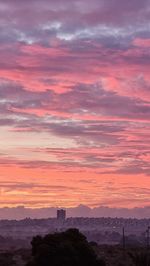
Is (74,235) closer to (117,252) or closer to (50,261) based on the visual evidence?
(50,261)

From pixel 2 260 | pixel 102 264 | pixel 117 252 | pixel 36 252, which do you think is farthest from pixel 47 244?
pixel 117 252

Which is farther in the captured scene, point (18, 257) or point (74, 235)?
point (18, 257)

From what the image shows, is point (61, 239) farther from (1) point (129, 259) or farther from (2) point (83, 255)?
(1) point (129, 259)

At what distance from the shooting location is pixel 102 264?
201ft

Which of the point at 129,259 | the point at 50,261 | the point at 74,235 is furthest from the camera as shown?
the point at 129,259

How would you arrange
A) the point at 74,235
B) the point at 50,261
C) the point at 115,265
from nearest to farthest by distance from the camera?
the point at 50,261 < the point at 74,235 < the point at 115,265

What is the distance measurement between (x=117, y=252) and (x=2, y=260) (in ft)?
68.0

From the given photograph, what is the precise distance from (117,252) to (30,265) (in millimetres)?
41474

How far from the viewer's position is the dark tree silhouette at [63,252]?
196 feet

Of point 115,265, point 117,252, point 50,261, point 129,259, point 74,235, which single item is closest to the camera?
point 50,261

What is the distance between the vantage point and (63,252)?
60500 mm

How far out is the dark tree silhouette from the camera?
59.8 metres

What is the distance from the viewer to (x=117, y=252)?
99.8 m

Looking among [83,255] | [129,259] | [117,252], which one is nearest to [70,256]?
[83,255]
